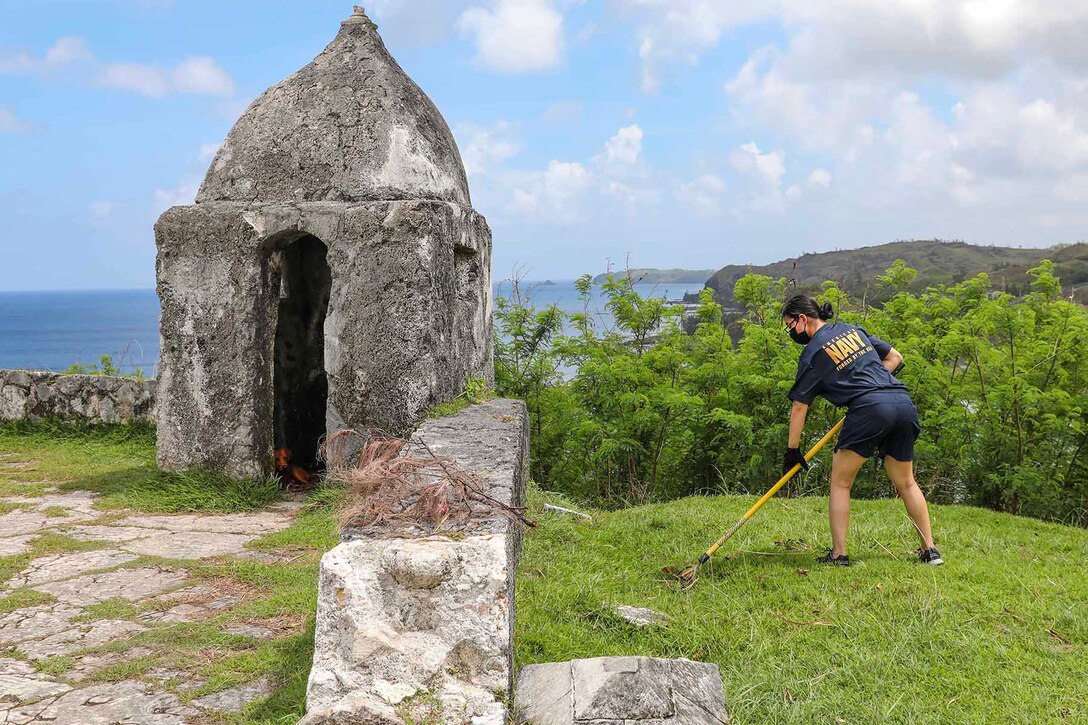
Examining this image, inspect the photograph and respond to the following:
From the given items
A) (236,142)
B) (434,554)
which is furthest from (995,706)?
(236,142)

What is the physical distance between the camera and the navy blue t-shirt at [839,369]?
527cm

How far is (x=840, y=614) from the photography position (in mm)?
4418

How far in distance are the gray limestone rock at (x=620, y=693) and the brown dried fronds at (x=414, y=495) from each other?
66cm

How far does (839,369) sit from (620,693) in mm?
2905

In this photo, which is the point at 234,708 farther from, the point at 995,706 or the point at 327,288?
the point at 327,288

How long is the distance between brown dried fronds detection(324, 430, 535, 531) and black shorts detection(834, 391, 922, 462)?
8.00ft

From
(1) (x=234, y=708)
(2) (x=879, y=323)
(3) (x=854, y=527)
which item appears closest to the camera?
(1) (x=234, y=708)

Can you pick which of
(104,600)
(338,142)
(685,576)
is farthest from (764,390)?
(104,600)

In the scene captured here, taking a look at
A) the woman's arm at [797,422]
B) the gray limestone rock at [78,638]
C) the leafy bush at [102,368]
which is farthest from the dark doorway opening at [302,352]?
the woman's arm at [797,422]

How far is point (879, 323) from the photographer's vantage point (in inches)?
315

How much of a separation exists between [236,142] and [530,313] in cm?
333

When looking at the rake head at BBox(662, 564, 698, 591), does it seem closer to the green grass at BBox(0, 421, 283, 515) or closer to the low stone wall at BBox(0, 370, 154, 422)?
the green grass at BBox(0, 421, 283, 515)

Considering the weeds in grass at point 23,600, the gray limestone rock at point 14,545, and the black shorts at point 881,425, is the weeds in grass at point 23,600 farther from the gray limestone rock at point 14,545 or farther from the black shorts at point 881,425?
the black shorts at point 881,425

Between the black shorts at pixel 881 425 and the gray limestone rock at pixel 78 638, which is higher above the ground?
the black shorts at pixel 881 425
